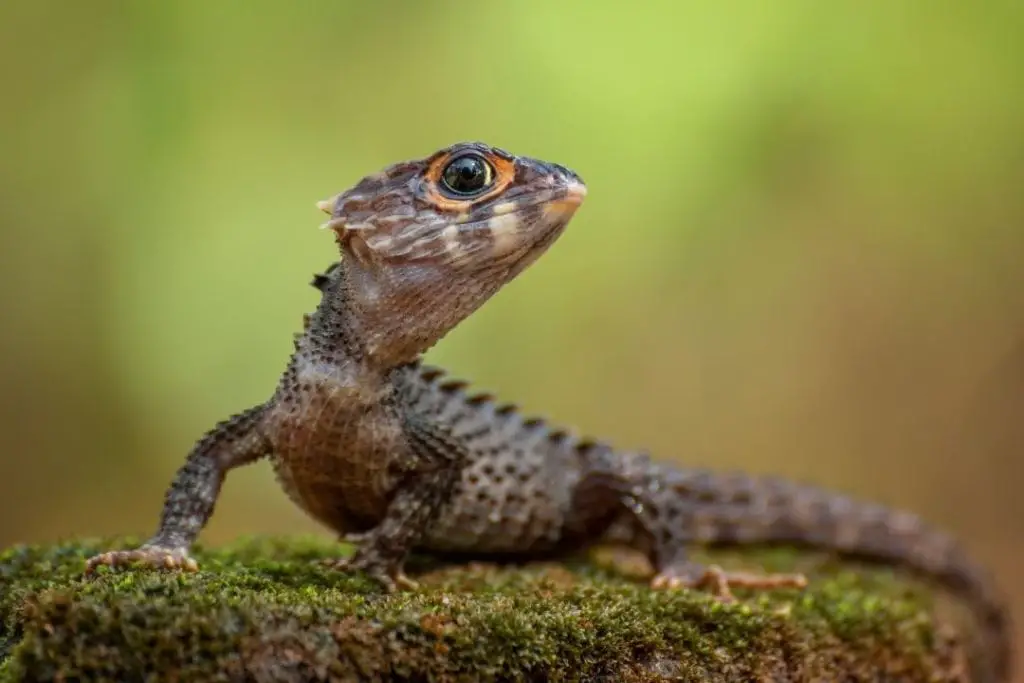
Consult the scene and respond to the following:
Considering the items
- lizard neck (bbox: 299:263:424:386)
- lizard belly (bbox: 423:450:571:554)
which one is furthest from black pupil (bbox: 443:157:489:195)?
lizard belly (bbox: 423:450:571:554)

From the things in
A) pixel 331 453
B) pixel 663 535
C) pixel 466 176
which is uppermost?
pixel 466 176

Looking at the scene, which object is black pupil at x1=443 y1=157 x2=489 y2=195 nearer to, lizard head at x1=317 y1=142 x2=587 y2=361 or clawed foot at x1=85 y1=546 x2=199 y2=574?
lizard head at x1=317 y1=142 x2=587 y2=361

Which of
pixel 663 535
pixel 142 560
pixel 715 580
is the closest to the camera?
pixel 142 560

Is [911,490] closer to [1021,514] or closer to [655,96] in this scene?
[1021,514]

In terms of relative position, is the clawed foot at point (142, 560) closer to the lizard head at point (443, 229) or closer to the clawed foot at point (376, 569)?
the clawed foot at point (376, 569)

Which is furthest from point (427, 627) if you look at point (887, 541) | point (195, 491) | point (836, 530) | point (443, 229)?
point (887, 541)

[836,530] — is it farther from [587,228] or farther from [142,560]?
[587,228]

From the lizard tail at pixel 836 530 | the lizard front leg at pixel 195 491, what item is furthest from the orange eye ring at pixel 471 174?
the lizard tail at pixel 836 530

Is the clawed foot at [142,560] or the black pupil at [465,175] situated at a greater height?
the black pupil at [465,175]
